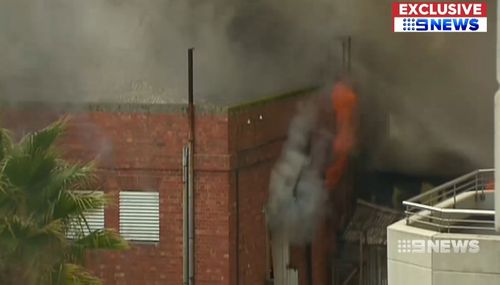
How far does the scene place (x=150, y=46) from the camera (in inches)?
706

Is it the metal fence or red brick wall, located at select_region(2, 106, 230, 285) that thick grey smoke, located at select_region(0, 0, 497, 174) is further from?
the metal fence

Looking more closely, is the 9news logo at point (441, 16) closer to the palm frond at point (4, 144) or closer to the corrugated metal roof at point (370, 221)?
the corrugated metal roof at point (370, 221)

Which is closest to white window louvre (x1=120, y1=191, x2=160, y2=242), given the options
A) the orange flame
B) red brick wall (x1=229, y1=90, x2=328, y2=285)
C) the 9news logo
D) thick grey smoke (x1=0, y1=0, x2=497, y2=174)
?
red brick wall (x1=229, y1=90, x2=328, y2=285)

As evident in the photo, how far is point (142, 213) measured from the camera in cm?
1513

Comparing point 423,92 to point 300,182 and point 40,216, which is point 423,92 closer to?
point 300,182

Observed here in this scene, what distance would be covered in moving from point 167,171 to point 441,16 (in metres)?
4.35

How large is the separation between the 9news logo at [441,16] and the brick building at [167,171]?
2987mm

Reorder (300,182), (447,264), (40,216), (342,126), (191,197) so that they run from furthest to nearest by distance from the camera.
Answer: (342,126) < (300,182) < (191,197) < (40,216) < (447,264)

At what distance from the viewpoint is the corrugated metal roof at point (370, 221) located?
17859mm

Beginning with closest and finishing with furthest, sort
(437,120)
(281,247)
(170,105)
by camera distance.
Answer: (170,105)
(281,247)
(437,120)

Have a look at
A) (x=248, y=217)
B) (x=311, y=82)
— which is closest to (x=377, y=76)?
(x=311, y=82)

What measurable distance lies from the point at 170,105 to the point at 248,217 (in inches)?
71.7

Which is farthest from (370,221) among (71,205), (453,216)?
(71,205)

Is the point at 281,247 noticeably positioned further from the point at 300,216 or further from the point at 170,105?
the point at 170,105
